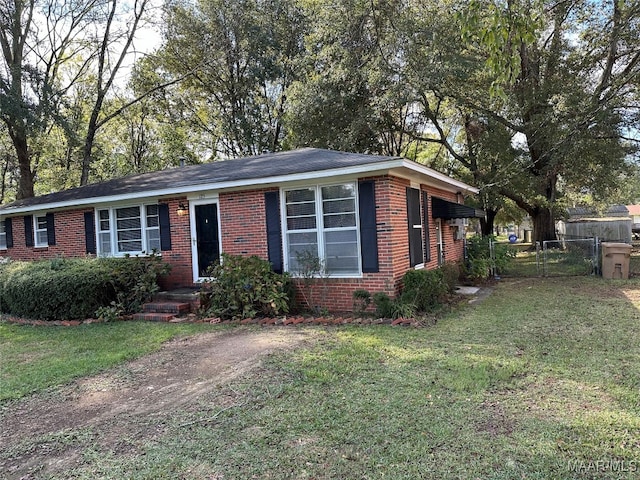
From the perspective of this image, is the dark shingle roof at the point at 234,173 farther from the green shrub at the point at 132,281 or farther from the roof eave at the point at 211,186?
the green shrub at the point at 132,281

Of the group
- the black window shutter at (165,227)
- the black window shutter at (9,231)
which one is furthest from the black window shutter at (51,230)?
the black window shutter at (165,227)

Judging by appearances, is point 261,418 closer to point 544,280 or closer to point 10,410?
point 10,410

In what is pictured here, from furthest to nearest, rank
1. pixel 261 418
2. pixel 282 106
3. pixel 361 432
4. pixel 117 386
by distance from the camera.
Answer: pixel 282 106
pixel 117 386
pixel 261 418
pixel 361 432

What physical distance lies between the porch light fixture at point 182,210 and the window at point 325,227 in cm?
255

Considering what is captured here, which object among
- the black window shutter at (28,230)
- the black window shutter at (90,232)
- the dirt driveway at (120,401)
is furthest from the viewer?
the black window shutter at (28,230)

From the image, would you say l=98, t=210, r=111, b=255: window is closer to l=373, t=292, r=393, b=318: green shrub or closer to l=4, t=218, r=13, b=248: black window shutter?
l=4, t=218, r=13, b=248: black window shutter

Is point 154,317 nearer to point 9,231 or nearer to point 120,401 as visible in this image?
point 120,401

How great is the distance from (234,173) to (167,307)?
3.09 m

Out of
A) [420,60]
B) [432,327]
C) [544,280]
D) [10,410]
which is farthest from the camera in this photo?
[420,60]

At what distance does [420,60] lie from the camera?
14266 millimetres

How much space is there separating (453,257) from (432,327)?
19.1 ft

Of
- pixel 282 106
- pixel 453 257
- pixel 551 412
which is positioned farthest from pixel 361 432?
pixel 282 106

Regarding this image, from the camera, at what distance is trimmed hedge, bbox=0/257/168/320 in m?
8.05

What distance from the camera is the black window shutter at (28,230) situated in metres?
12.3
